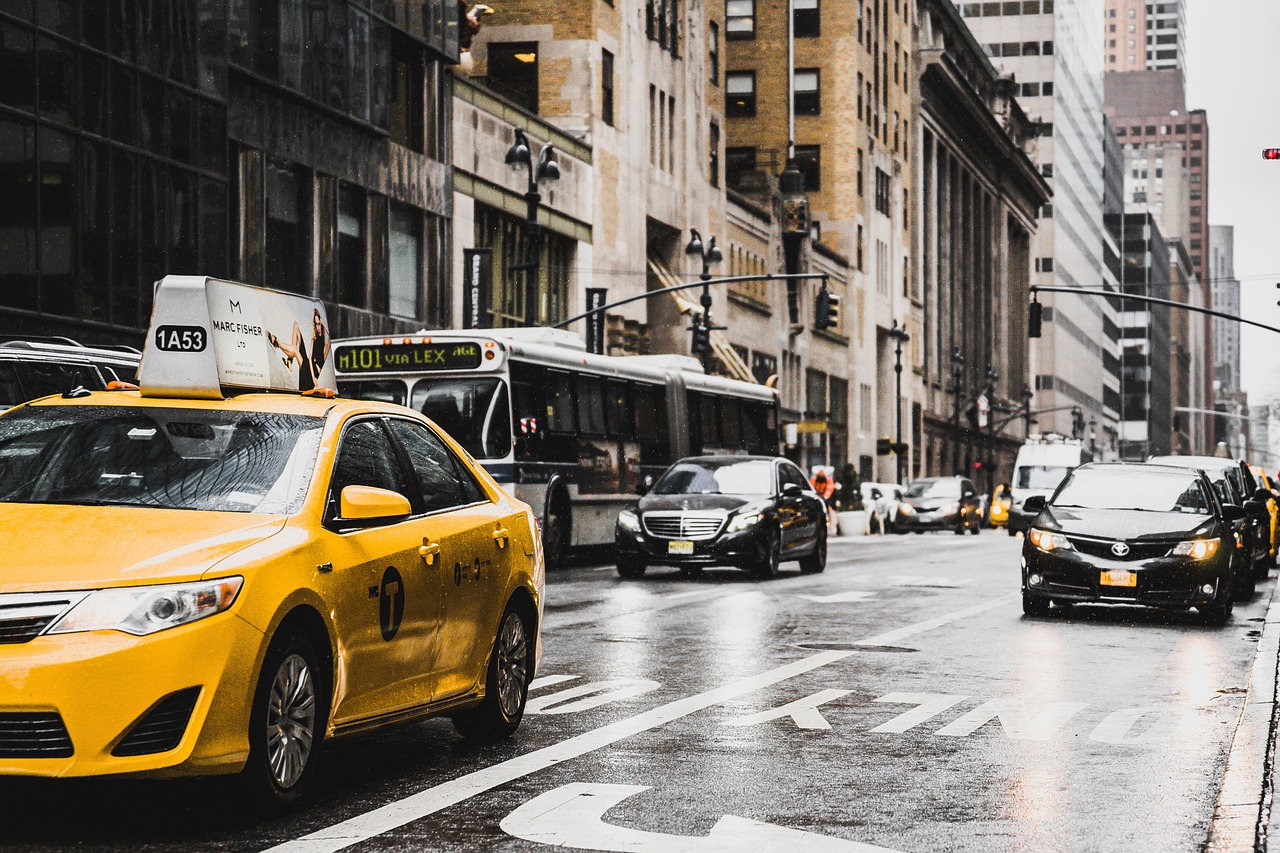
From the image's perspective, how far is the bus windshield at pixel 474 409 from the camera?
26.6 metres

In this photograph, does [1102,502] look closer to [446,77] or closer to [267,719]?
[267,719]

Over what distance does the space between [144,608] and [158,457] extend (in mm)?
1356

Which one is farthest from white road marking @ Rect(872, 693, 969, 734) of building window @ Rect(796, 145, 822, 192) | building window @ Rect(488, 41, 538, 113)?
building window @ Rect(796, 145, 822, 192)

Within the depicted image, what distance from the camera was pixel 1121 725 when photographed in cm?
1091

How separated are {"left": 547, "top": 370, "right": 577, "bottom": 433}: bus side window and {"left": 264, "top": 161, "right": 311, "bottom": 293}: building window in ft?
30.2

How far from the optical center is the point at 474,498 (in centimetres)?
940

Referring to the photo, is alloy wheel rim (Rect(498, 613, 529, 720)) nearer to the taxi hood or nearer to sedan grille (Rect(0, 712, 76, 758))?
the taxi hood

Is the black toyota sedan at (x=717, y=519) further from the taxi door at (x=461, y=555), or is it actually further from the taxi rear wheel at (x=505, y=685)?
the taxi door at (x=461, y=555)

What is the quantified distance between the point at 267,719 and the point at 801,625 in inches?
444

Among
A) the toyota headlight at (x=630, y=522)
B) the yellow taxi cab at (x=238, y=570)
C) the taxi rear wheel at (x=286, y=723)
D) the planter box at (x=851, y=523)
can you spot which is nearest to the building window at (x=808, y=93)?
the planter box at (x=851, y=523)

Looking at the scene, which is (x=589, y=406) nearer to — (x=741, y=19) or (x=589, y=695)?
(x=589, y=695)

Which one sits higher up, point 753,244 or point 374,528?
point 753,244

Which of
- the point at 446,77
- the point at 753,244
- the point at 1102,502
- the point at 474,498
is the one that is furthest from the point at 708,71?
the point at 474,498

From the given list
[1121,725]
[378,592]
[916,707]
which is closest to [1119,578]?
[916,707]
